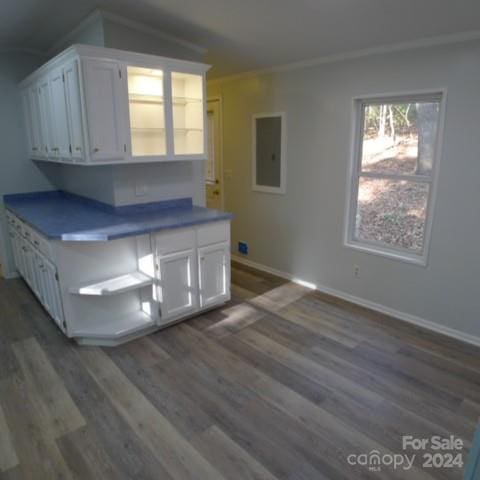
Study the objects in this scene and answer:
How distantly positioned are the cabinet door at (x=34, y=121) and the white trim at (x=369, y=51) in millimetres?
2179

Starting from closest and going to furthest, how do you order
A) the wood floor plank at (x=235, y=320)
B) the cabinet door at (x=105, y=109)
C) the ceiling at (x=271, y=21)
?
the ceiling at (x=271, y=21) < the cabinet door at (x=105, y=109) < the wood floor plank at (x=235, y=320)

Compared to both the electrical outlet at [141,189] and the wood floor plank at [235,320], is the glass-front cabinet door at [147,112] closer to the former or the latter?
the electrical outlet at [141,189]

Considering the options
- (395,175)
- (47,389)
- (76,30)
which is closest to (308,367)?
(47,389)

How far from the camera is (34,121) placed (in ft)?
12.4

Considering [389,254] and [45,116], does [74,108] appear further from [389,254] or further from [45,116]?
[389,254]

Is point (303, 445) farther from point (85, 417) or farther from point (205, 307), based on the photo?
point (205, 307)

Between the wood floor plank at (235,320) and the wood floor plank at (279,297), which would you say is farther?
the wood floor plank at (279,297)

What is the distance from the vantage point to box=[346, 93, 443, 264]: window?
308cm

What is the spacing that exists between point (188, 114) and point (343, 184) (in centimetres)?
163

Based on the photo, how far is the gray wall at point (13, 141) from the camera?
393cm

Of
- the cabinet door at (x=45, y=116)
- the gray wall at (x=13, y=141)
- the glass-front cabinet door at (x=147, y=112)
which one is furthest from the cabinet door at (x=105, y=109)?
the gray wall at (x=13, y=141)

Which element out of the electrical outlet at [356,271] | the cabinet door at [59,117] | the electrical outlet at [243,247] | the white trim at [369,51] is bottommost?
the electrical outlet at [243,247]

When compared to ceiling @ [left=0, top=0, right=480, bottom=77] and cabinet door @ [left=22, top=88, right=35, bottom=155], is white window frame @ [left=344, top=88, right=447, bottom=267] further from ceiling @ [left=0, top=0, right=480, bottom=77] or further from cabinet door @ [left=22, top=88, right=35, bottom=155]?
cabinet door @ [left=22, top=88, right=35, bottom=155]

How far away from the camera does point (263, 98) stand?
4.24 meters
